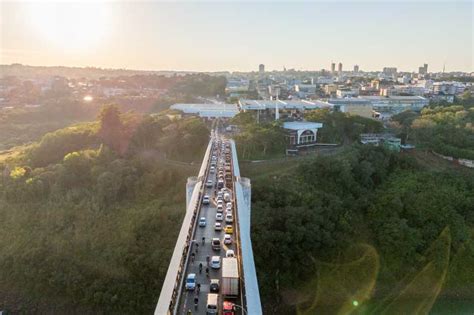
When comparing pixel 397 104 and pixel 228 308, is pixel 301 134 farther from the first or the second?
pixel 397 104

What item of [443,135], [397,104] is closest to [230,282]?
[443,135]

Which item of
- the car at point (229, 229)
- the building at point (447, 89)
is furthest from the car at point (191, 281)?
the building at point (447, 89)

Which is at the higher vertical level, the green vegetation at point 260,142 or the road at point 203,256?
the green vegetation at point 260,142

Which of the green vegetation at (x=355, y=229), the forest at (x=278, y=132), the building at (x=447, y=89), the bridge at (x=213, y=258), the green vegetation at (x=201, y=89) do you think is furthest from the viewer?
the building at (x=447, y=89)

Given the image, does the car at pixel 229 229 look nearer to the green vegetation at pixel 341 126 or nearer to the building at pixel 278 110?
the green vegetation at pixel 341 126

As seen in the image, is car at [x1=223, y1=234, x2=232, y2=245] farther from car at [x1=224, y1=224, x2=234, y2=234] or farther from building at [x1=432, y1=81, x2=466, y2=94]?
building at [x1=432, y1=81, x2=466, y2=94]

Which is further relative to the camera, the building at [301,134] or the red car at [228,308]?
the building at [301,134]

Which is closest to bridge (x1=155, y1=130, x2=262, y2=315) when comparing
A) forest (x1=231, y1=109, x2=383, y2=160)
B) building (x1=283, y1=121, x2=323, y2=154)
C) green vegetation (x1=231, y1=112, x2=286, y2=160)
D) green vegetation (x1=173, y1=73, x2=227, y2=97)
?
green vegetation (x1=231, y1=112, x2=286, y2=160)
